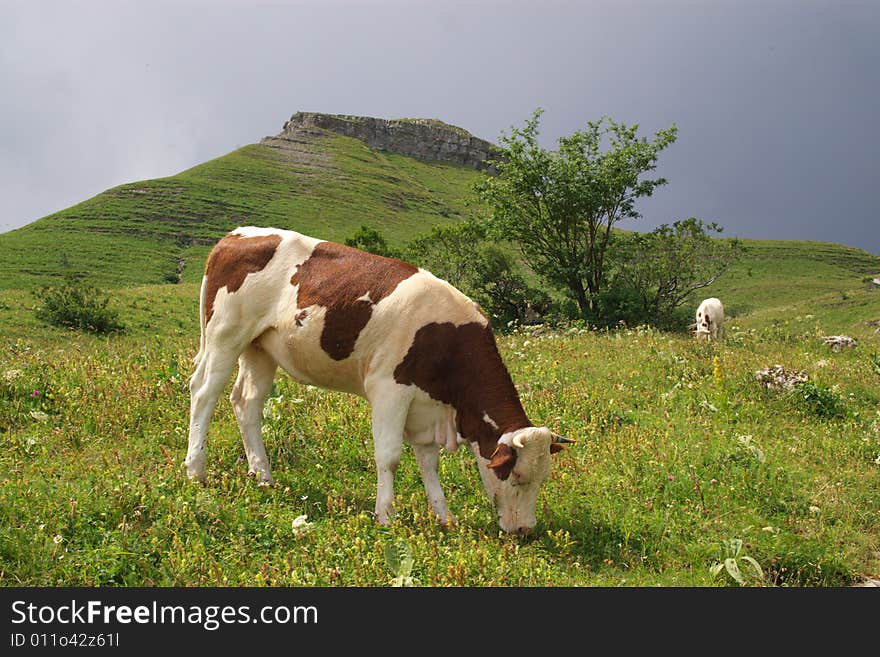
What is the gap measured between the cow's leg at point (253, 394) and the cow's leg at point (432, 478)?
1904mm

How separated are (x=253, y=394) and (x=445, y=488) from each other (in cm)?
248

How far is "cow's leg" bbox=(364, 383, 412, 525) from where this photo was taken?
255 inches

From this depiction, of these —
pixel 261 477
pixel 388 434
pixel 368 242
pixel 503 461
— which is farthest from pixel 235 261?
pixel 368 242

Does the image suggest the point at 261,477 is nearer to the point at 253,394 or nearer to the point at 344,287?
the point at 253,394

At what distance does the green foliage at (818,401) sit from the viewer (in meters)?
10.5

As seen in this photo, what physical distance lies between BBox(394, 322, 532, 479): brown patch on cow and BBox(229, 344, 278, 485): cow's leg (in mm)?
2007

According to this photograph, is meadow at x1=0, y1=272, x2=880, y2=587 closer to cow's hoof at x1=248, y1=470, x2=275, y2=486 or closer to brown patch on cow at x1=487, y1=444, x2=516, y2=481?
cow's hoof at x1=248, y1=470, x2=275, y2=486

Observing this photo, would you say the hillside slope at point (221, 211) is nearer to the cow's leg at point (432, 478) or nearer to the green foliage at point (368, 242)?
the green foliage at point (368, 242)

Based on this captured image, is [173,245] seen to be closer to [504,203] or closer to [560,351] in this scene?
[504,203]

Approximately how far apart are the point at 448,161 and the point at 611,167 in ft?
541

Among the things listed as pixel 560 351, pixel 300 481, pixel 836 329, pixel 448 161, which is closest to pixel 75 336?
pixel 560 351

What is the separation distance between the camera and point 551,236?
2655cm

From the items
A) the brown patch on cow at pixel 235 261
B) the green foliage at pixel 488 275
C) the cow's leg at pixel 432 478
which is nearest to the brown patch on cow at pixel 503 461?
the cow's leg at pixel 432 478

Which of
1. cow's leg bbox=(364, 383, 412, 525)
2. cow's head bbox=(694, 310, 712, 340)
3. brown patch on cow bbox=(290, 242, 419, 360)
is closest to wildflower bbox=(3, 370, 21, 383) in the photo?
brown patch on cow bbox=(290, 242, 419, 360)
